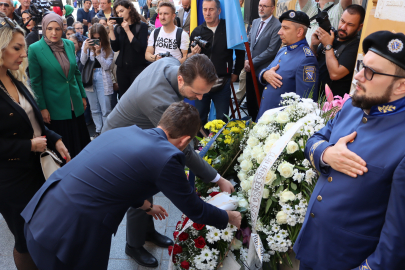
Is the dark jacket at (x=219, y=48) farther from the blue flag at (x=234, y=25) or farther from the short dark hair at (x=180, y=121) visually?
the short dark hair at (x=180, y=121)

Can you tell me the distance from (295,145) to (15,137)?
182 cm

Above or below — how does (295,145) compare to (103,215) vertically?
above

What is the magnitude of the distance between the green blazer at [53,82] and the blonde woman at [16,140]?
1231mm

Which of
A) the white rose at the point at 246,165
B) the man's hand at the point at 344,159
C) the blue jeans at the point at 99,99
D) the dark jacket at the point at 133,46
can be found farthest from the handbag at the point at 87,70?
the man's hand at the point at 344,159

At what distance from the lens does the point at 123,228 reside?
3.12 m

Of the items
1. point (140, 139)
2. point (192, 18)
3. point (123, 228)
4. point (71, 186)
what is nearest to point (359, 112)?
point (140, 139)

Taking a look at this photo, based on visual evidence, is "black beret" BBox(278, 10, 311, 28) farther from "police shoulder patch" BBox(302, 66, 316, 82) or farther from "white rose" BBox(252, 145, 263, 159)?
"white rose" BBox(252, 145, 263, 159)

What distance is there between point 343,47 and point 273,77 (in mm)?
751

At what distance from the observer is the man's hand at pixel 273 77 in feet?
10.3

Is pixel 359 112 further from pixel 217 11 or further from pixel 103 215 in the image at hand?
pixel 217 11

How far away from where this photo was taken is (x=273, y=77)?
3152 millimetres

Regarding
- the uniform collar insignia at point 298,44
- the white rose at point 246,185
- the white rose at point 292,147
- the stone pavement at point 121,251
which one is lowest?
the stone pavement at point 121,251

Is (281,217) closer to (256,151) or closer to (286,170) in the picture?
(286,170)

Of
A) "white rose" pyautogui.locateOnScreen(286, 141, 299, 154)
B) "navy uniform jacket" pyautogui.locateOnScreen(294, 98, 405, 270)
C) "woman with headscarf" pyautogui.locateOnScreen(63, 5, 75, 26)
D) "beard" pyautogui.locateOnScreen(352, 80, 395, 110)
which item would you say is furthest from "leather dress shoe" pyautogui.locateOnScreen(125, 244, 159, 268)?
"woman with headscarf" pyautogui.locateOnScreen(63, 5, 75, 26)
